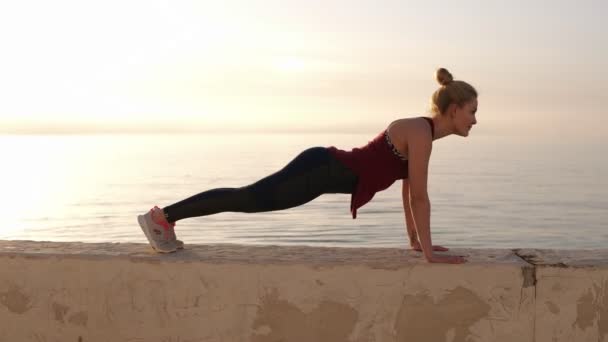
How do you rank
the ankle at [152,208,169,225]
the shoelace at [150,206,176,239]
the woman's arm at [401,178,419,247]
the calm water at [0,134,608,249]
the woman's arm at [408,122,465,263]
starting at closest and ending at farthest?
1. the woman's arm at [408,122,465,263]
2. the shoelace at [150,206,176,239]
3. the ankle at [152,208,169,225]
4. the woman's arm at [401,178,419,247]
5. the calm water at [0,134,608,249]

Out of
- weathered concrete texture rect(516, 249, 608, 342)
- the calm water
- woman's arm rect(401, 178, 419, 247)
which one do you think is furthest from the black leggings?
the calm water

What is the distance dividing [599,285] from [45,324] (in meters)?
2.75

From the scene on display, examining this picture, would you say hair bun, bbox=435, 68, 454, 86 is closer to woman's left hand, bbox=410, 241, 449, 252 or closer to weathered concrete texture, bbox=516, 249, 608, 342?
woman's left hand, bbox=410, 241, 449, 252

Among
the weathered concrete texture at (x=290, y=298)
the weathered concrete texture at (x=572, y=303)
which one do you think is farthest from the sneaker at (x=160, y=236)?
the weathered concrete texture at (x=572, y=303)

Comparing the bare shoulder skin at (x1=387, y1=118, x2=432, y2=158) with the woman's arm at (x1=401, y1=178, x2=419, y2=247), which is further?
the woman's arm at (x1=401, y1=178, x2=419, y2=247)

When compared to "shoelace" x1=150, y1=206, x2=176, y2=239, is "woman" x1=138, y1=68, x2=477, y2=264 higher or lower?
higher

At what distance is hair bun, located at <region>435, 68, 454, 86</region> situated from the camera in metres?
3.99

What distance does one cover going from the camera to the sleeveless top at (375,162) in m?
4.07

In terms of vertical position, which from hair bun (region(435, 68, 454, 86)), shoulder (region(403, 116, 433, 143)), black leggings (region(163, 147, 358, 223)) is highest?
hair bun (region(435, 68, 454, 86))

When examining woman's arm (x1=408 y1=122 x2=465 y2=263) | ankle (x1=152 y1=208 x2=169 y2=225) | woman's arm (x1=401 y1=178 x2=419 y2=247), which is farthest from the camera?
woman's arm (x1=401 y1=178 x2=419 y2=247)

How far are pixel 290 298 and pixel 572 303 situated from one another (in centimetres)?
136

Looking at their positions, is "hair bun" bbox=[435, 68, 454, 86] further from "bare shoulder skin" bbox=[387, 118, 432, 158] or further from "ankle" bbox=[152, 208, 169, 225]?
"ankle" bbox=[152, 208, 169, 225]

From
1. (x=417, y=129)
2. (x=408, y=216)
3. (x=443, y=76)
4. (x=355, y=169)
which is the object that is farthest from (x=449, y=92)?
(x=408, y=216)

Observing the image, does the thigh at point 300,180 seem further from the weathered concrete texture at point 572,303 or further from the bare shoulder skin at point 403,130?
the weathered concrete texture at point 572,303
